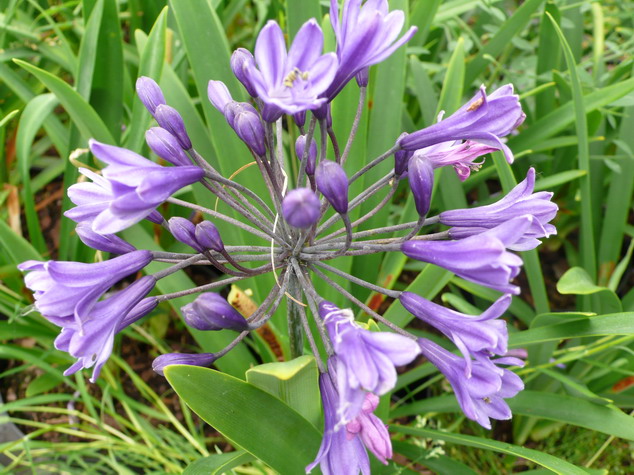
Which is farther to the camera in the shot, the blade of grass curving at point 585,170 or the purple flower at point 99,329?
the blade of grass curving at point 585,170

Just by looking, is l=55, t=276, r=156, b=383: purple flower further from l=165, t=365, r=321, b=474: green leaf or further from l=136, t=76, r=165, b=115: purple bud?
l=136, t=76, r=165, b=115: purple bud

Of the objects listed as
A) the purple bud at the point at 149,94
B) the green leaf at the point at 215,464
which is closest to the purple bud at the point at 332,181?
the purple bud at the point at 149,94

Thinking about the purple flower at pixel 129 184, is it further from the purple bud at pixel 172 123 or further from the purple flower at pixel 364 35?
the purple flower at pixel 364 35

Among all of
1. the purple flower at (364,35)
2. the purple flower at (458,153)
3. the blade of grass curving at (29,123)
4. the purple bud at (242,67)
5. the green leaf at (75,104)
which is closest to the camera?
the purple flower at (364,35)

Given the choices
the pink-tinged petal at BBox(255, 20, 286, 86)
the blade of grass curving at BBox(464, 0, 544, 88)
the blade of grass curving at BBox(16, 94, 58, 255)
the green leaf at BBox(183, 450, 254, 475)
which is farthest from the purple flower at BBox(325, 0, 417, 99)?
the blade of grass curving at BBox(16, 94, 58, 255)

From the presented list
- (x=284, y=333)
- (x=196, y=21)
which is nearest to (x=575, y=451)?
(x=284, y=333)
